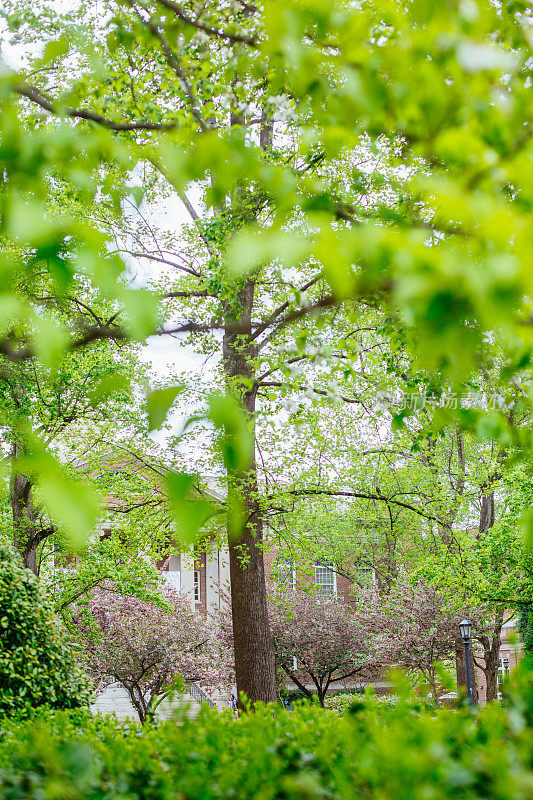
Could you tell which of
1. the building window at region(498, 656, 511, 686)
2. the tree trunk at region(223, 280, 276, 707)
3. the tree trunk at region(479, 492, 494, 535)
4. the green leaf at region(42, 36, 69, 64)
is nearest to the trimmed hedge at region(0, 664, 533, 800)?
the building window at region(498, 656, 511, 686)

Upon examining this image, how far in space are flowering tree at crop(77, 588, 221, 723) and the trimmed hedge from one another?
61.8 feet

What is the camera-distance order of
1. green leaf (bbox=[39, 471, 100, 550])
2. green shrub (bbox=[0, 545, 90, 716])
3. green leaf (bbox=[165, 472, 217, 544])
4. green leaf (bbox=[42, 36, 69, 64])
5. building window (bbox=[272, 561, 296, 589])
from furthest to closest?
building window (bbox=[272, 561, 296, 589]) < green shrub (bbox=[0, 545, 90, 716]) < green leaf (bbox=[42, 36, 69, 64]) < green leaf (bbox=[165, 472, 217, 544]) < green leaf (bbox=[39, 471, 100, 550])

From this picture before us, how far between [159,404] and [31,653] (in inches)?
268

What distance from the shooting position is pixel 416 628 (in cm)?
2366

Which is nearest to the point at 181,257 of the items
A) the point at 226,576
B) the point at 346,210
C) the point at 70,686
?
the point at 346,210

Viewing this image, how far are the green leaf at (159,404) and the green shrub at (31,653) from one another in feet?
21.1

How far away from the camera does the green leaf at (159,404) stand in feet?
5.14

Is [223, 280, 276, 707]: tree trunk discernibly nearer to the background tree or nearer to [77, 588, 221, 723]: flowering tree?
the background tree

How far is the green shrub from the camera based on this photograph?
7.05 metres

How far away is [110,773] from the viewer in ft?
7.95

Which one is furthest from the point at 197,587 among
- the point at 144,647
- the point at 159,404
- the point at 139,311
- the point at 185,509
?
the point at 185,509

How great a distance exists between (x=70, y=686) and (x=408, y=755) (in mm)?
6882

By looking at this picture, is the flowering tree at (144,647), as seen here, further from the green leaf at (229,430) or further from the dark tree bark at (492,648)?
the green leaf at (229,430)

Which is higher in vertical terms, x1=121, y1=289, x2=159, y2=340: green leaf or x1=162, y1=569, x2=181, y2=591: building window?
x1=121, y1=289, x2=159, y2=340: green leaf
